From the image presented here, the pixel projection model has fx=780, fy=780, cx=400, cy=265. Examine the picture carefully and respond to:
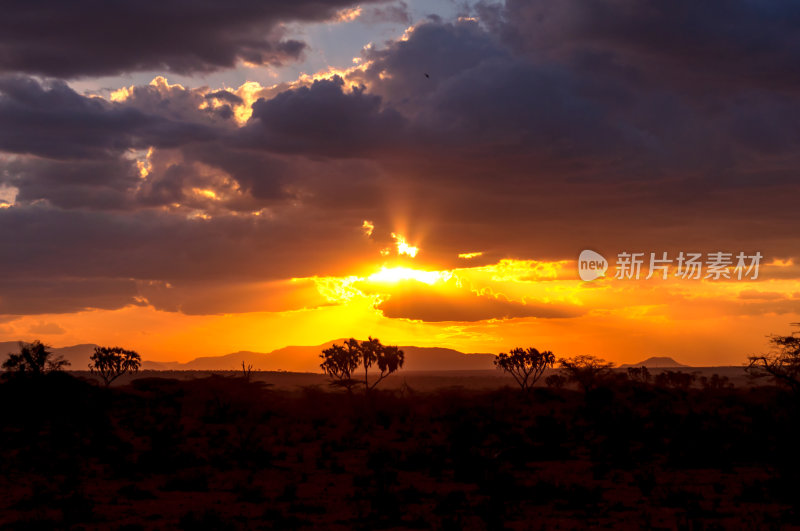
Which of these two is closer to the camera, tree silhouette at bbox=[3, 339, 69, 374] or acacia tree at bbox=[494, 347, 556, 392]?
tree silhouette at bbox=[3, 339, 69, 374]

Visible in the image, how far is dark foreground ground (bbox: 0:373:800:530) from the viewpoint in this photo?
71.6ft

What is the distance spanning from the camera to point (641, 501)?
2394 centimetres

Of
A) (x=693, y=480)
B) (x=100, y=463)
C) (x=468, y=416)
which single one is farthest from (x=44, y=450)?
(x=693, y=480)

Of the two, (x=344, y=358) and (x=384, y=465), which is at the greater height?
(x=344, y=358)

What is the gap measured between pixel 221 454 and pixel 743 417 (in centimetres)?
3133

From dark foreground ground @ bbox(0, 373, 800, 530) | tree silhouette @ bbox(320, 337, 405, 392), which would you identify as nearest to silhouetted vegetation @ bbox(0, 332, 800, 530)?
dark foreground ground @ bbox(0, 373, 800, 530)

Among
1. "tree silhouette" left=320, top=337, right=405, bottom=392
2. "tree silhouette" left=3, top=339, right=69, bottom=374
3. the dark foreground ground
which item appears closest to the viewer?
the dark foreground ground

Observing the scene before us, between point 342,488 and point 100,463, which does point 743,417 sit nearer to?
point 342,488

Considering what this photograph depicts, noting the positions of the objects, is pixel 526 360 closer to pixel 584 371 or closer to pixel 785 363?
pixel 584 371

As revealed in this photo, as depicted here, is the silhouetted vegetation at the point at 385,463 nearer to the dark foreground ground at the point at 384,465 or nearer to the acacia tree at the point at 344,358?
the dark foreground ground at the point at 384,465

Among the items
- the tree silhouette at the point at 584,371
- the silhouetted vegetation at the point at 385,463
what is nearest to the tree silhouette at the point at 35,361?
the silhouetted vegetation at the point at 385,463

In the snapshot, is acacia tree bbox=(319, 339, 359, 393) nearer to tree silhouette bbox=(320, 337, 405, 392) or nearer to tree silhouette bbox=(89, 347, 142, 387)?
tree silhouette bbox=(320, 337, 405, 392)

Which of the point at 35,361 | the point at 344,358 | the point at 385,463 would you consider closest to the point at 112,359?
the point at 344,358

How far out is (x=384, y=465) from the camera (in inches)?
1255
